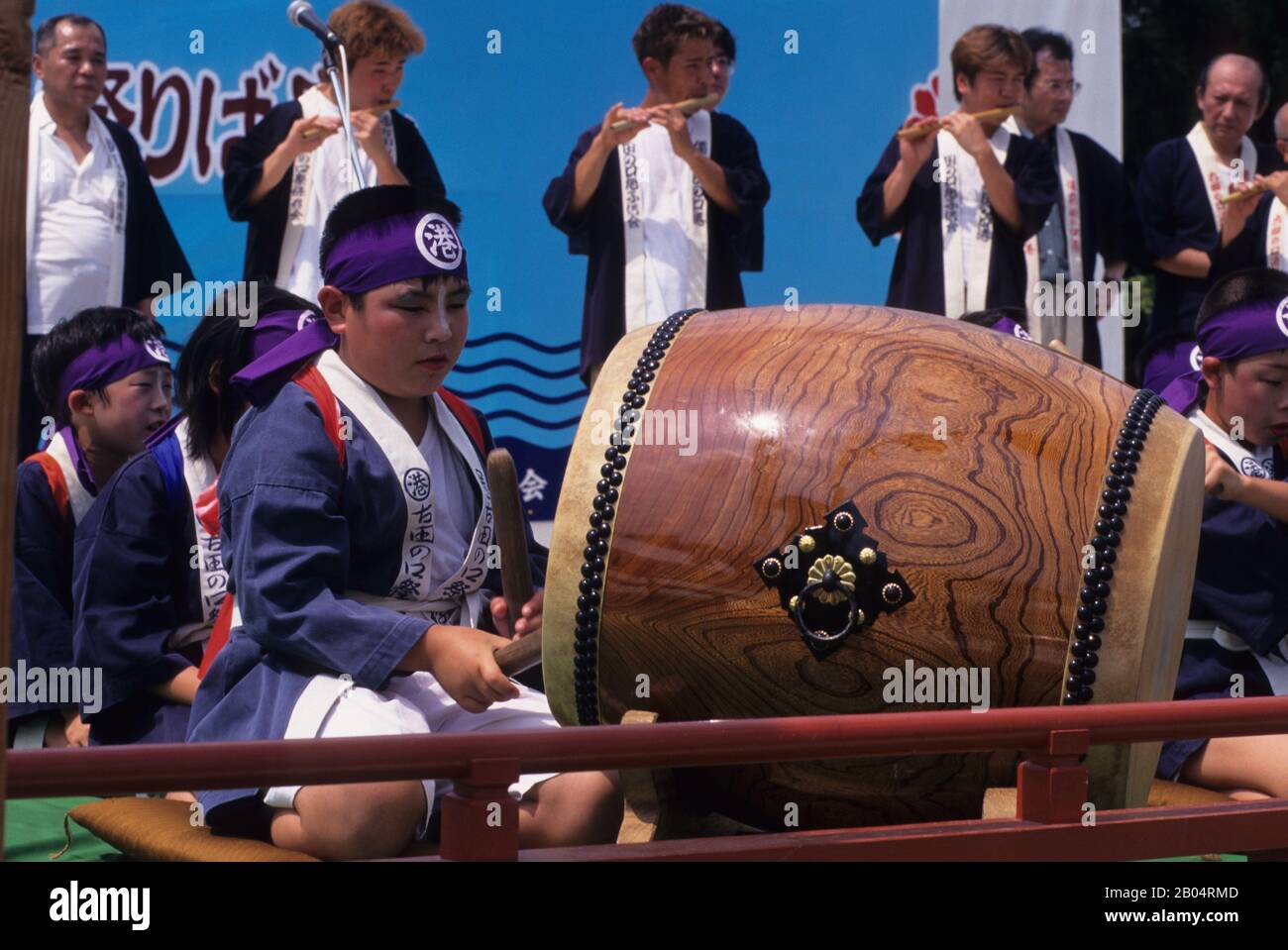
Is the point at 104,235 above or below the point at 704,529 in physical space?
above

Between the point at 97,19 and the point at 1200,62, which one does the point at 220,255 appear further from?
the point at 1200,62

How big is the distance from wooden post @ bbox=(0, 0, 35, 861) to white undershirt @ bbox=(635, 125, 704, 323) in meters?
4.05

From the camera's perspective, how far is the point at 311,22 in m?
4.59

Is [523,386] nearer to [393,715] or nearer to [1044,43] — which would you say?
[1044,43]

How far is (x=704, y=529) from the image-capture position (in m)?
2.35

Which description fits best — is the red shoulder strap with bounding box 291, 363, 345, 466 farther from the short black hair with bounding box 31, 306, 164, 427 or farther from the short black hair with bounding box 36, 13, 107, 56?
the short black hair with bounding box 36, 13, 107, 56

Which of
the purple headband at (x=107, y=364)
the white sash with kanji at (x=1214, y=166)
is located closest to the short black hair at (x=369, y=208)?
the purple headband at (x=107, y=364)

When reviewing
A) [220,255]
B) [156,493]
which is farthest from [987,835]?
[220,255]

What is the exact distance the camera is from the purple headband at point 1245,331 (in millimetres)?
3182

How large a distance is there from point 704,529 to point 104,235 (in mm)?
3091

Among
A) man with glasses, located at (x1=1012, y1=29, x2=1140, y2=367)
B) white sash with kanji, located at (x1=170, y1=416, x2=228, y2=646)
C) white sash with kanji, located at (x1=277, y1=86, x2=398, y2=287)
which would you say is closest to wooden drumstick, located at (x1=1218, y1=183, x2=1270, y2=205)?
man with glasses, located at (x1=1012, y1=29, x2=1140, y2=367)

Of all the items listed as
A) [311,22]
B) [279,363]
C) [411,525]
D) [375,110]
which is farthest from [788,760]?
[375,110]

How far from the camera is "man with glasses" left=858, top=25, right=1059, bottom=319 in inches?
208

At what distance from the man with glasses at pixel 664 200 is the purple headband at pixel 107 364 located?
1585mm
